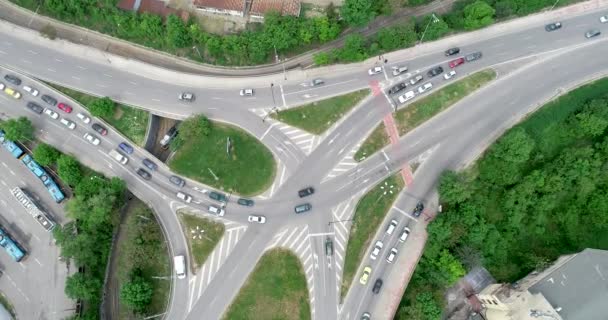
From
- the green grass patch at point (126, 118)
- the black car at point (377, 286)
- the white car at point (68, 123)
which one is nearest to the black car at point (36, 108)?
the white car at point (68, 123)

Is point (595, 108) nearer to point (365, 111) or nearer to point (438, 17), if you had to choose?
point (438, 17)

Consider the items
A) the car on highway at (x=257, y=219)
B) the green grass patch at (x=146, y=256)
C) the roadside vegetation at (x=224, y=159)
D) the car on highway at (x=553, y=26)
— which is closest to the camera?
the green grass patch at (x=146, y=256)

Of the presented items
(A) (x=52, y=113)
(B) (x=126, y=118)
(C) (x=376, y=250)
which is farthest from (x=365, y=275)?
(A) (x=52, y=113)

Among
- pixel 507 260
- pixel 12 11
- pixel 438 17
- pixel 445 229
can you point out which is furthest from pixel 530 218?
pixel 12 11

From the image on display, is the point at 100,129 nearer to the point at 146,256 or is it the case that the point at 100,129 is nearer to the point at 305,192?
the point at 146,256

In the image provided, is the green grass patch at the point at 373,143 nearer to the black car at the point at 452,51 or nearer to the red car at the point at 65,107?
the black car at the point at 452,51

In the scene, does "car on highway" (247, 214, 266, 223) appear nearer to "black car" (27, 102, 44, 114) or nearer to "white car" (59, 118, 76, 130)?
"white car" (59, 118, 76, 130)
